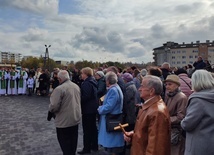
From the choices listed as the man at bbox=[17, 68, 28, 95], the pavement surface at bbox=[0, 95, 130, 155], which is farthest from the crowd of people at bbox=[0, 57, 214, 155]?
the man at bbox=[17, 68, 28, 95]

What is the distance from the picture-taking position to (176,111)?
13.2 feet

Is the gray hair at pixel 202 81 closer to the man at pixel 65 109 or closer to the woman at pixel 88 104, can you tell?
the man at pixel 65 109

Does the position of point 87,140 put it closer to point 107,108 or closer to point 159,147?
point 107,108

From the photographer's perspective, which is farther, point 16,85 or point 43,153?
point 16,85

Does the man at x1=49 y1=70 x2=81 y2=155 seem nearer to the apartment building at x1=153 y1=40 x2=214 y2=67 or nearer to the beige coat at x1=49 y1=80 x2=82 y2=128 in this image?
the beige coat at x1=49 y1=80 x2=82 y2=128

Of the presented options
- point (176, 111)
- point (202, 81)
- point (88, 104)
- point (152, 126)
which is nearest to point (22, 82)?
point (88, 104)

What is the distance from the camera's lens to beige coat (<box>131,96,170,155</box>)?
10.1 feet

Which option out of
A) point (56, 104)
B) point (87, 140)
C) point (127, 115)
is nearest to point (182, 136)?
point (127, 115)

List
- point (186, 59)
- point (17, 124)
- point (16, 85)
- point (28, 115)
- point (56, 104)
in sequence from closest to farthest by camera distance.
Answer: point (56, 104) < point (17, 124) < point (28, 115) < point (16, 85) < point (186, 59)

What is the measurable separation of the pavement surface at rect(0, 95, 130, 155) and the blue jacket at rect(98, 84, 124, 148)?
1.16 m

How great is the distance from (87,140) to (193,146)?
3.56 metres

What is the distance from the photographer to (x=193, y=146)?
307 cm

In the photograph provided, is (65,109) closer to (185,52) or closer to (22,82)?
(22,82)

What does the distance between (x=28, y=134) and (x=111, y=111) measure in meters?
3.79
